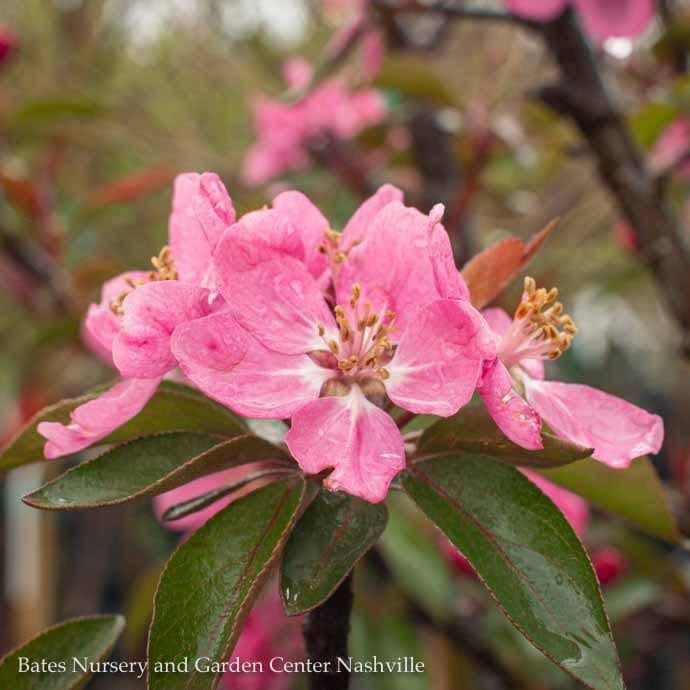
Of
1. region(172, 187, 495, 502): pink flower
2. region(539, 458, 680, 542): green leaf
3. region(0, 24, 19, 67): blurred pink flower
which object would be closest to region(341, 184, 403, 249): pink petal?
region(172, 187, 495, 502): pink flower

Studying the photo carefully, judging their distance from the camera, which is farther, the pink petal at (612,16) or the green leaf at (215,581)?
the pink petal at (612,16)

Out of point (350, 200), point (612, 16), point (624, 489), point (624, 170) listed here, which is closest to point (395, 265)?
point (624, 489)

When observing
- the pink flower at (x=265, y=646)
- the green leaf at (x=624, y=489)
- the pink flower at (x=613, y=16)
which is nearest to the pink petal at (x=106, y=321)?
the green leaf at (x=624, y=489)

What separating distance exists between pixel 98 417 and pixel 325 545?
18 cm

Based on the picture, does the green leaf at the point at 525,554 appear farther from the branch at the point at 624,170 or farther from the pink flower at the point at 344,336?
the branch at the point at 624,170

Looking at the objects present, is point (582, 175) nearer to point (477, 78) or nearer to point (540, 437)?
point (477, 78)

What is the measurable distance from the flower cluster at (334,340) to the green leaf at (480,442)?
0.03 metres

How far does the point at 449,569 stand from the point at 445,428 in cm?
92

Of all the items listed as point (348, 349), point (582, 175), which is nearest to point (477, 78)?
point (582, 175)

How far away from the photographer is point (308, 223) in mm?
709

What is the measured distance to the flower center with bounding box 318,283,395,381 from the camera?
2.23 feet

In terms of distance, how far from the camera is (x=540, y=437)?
0.59 meters

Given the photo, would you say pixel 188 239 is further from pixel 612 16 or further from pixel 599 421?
pixel 612 16

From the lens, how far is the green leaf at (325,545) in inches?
22.8
